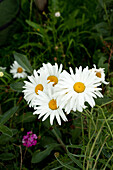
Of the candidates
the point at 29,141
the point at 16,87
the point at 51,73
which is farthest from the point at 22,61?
the point at 29,141

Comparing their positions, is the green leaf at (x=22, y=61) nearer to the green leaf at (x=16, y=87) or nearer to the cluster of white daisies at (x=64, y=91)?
the green leaf at (x=16, y=87)

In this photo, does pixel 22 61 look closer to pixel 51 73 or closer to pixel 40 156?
pixel 51 73

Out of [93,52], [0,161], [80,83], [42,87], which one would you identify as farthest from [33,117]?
[93,52]

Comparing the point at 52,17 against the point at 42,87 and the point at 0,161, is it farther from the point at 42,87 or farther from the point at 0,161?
the point at 0,161

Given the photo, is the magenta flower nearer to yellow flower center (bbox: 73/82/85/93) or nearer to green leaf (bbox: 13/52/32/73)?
green leaf (bbox: 13/52/32/73)

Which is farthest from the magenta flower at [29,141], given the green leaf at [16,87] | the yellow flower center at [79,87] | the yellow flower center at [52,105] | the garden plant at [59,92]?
the yellow flower center at [79,87]

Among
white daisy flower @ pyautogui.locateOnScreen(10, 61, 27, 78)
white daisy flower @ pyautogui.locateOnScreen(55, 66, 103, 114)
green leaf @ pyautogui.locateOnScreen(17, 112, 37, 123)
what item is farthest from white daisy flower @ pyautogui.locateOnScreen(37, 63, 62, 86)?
white daisy flower @ pyautogui.locateOnScreen(10, 61, 27, 78)
